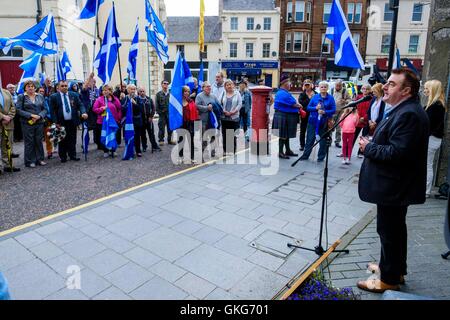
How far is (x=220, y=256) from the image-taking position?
149 inches

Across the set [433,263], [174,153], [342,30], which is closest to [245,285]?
[433,263]

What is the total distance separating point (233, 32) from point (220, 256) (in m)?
40.3

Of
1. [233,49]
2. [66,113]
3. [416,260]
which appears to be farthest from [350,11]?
[416,260]

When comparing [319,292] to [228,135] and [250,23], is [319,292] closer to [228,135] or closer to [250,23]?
[228,135]

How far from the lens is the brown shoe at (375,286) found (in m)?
3.07

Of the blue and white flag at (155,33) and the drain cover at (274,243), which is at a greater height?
the blue and white flag at (155,33)

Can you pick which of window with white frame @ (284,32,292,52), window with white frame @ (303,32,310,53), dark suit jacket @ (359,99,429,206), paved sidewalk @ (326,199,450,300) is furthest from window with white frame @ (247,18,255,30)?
dark suit jacket @ (359,99,429,206)

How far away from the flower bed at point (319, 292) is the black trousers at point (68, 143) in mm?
7309

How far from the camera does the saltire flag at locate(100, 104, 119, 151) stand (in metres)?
8.51

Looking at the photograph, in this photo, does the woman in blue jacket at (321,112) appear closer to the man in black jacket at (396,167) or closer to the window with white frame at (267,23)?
the man in black jacket at (396,167)

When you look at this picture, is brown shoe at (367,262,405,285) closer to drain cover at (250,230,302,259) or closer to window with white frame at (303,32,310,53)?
drain cover at (250,230,302,259)

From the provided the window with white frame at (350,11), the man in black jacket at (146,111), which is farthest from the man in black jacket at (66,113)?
the window with white frame at (350,11)

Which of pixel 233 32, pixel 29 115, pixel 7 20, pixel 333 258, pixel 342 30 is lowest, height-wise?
pixel 333 258

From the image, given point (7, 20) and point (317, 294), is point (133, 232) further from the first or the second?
point (7, 20)
